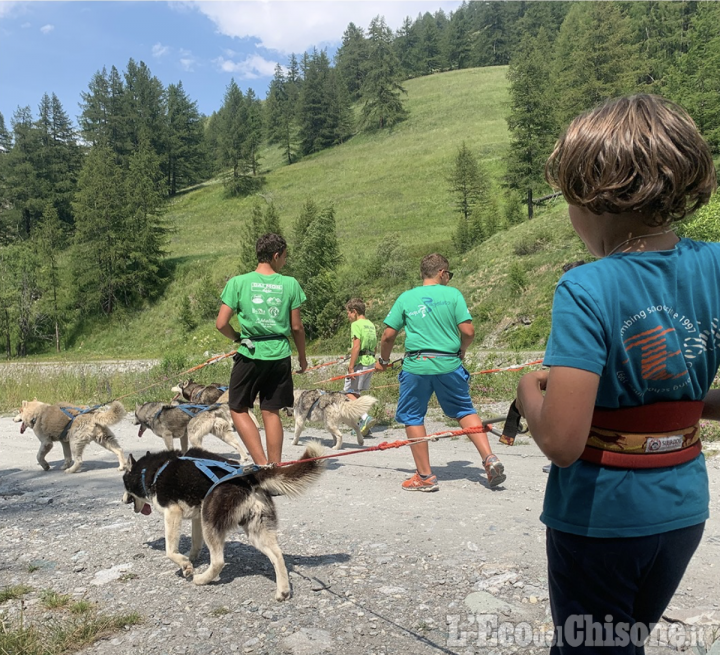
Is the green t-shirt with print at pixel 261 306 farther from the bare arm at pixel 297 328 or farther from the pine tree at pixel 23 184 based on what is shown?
the pine tree at pixel 23 184

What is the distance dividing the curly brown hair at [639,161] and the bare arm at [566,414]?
0.48 m

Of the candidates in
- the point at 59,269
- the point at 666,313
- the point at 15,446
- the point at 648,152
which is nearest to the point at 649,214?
the point at 648,152

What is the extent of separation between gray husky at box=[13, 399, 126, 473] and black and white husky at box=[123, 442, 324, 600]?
374cm

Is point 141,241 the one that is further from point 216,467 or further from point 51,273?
point 216,467

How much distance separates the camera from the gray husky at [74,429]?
26.0 ft

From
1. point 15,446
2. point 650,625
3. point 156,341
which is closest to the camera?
point 650,625

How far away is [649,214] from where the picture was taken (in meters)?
1.63

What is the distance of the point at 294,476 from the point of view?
13.5 feet

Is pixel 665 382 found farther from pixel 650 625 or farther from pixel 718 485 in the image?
pixel 718 485

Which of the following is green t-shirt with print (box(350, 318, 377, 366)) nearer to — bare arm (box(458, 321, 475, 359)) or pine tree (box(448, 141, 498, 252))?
bare arm (box(458, 321, 475, 359))

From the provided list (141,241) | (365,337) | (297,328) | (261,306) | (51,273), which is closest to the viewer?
(261,306)

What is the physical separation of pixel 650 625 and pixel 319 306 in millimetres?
33425

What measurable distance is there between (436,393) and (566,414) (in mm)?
4721

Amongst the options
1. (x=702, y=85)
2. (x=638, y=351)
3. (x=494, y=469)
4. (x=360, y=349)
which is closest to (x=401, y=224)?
(x=702, y=85)
